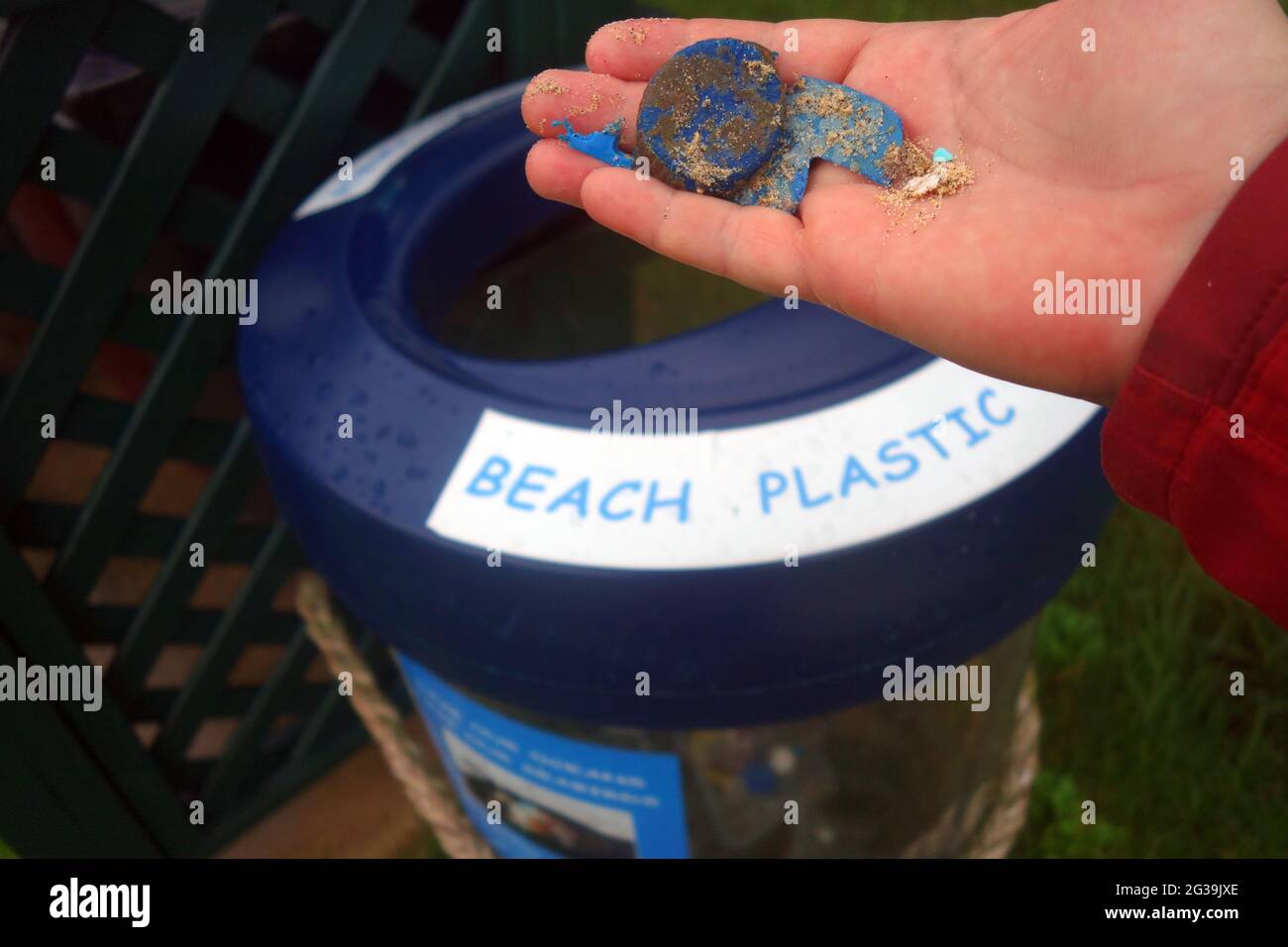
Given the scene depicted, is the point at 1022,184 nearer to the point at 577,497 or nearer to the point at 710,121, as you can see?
the point at 710,121

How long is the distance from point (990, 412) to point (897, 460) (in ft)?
0.40

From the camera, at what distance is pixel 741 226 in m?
0.97

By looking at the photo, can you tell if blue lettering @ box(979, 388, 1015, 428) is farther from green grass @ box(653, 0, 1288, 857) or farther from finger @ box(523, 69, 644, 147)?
green grass @ box(653, 0, 1288, 857)

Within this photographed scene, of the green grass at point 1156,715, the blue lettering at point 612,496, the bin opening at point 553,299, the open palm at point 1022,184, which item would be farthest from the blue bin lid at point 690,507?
the green grass at point 1156,715

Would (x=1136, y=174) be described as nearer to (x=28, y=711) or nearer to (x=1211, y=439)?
(x=1211, y=439)

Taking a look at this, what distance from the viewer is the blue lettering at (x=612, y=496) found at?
924mm

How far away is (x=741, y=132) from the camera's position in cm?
105

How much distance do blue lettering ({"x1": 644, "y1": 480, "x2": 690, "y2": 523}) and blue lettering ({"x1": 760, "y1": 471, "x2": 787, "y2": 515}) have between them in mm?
69

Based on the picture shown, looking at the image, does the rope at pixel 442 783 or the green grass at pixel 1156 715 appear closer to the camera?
the rope at pixel 442 783

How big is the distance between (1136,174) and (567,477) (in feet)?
1.89

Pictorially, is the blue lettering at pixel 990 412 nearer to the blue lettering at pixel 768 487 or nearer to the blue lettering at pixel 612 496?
the blue lettering at pixel 768 487

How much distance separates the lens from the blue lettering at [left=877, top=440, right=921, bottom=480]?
93 cm

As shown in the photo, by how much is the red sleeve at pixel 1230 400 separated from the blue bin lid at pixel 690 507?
205 mm

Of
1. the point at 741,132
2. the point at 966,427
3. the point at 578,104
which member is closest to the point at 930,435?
the point at 966,427
